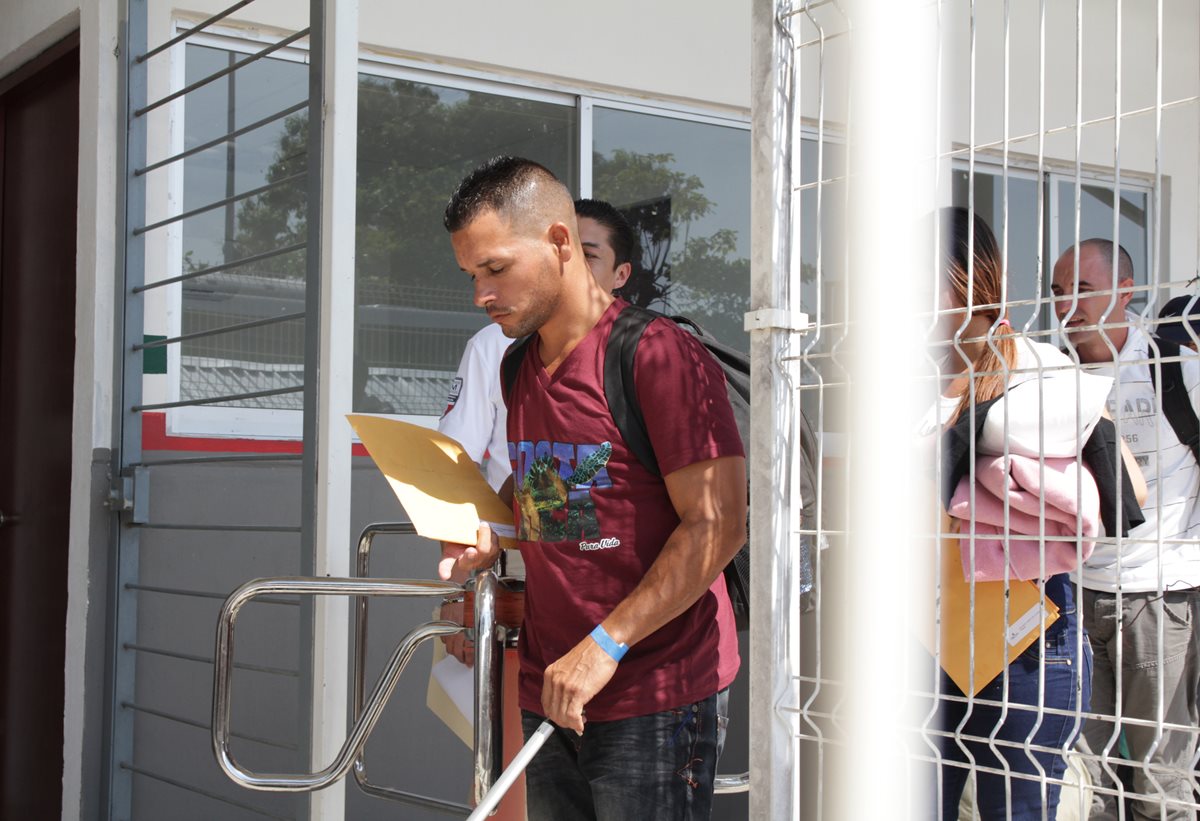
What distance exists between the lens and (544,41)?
4723 millimetres

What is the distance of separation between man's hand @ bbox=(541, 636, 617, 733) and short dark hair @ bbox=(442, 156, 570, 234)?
2.39 feet

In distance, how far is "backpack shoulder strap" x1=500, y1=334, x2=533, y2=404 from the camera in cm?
222

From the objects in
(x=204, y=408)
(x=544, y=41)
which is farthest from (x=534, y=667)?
(x=544, y=41)

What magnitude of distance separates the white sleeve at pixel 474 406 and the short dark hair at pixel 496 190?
45.0 inches

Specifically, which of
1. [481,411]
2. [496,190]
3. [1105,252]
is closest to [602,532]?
[496,190]

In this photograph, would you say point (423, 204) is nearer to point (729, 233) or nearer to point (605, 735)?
point (729, 233)

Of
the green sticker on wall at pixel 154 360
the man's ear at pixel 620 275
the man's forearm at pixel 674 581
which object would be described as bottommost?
the man's forearm at pixel 674 581

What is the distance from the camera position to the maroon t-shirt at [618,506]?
→ 6.23 ft

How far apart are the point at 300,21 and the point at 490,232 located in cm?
257

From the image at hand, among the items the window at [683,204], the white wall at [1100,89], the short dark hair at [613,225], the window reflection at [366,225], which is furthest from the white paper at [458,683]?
the white wall at [1100,89]

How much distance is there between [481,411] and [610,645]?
5.02 ft

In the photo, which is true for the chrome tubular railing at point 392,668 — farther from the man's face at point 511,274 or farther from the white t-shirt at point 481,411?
the white t-shirt at point 481,411

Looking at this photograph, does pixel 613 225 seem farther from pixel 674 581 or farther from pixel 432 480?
pixel 674 581

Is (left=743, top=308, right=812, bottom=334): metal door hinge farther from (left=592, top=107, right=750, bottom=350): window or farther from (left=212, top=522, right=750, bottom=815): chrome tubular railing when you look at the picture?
(left=592, top=107, right=750, bottom=350): window
